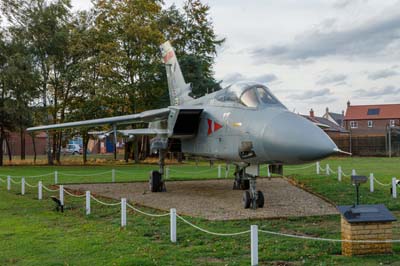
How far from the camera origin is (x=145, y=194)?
15180mm

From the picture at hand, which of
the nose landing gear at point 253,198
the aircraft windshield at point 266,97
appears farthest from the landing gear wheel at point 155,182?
the aircraft windshield at point 266,97

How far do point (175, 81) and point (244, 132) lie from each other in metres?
8.91

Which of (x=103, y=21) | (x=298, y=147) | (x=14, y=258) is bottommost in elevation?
(x=14, y=258)

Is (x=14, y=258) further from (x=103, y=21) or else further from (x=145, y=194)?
(x=103, y=21)

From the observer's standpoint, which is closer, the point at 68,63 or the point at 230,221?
the point at 230,221

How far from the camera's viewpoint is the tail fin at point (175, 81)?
1773cm

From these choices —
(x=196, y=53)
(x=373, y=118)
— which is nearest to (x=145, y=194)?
(x=196, y=53)

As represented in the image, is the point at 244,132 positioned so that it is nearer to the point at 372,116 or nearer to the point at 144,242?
the point at 144,242

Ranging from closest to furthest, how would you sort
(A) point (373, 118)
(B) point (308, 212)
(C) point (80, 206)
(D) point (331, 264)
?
(D) point (331, 264) → (B) point (308, 212) → (C) point (80, 206) → (A) point (373, 118)

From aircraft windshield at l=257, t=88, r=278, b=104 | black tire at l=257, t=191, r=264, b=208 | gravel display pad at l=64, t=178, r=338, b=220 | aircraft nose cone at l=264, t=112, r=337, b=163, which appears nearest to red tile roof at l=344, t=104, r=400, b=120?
gravel display pad at l=64, t=178, r=338, b=220

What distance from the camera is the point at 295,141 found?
8766 mm

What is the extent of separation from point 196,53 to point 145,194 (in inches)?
1135

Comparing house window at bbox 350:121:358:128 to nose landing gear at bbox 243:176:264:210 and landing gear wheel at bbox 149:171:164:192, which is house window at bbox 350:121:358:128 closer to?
landing gear wheel at bbox 149:171:164:192

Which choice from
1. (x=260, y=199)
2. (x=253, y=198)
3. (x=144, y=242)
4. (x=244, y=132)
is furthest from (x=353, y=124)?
(x=144, y=242)
